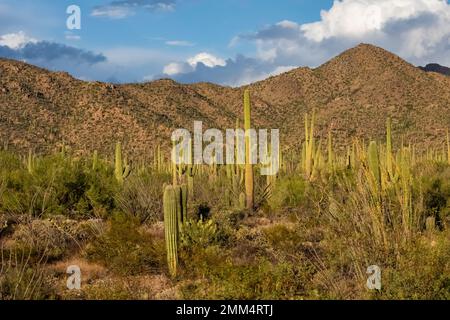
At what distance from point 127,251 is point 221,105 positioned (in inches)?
2602

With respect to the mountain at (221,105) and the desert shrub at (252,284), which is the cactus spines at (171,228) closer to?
the desert shrub at (252,284)

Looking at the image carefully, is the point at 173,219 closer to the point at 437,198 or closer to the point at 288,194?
the point at 437,198

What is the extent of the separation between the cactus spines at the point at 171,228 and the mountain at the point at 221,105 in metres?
41.0

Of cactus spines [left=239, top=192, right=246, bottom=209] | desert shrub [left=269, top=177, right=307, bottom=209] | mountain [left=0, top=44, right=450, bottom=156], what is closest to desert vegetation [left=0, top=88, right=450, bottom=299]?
cactus spines [left=239, top=192, right=246, bottom=209]

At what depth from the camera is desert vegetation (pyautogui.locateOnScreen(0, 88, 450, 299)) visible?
7.43 meters

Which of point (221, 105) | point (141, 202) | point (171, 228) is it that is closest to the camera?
point (171, 228)

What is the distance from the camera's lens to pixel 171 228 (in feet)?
33.3

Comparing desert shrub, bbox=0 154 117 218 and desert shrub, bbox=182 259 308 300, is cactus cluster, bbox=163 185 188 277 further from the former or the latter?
desert shrub, bbox=0 154 117 218

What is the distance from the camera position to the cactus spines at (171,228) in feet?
32.6

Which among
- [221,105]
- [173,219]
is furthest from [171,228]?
[221,105]

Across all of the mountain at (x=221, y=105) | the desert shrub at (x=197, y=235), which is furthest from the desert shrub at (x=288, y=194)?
the mountain at (x=221, y=105)

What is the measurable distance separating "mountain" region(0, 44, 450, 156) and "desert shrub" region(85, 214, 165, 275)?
4029cm
